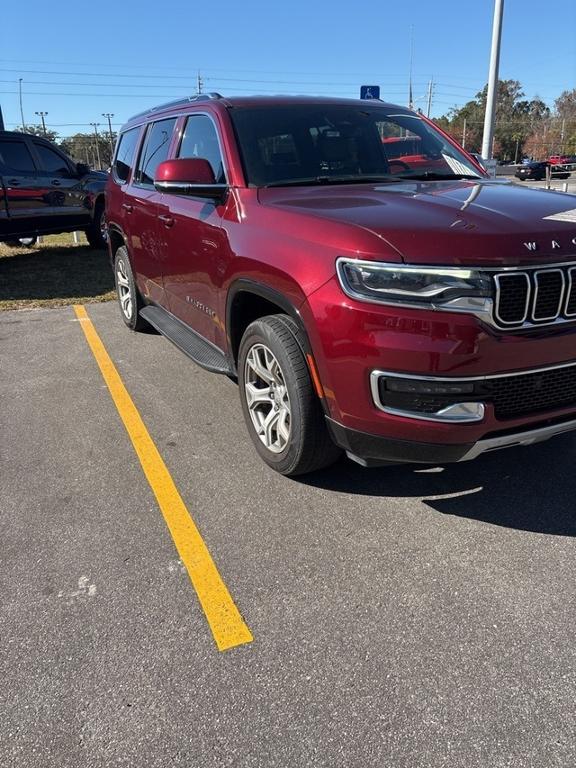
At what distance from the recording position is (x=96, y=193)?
11.8 metres

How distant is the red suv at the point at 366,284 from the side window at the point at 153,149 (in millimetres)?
476

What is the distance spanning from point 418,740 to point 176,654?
90cm

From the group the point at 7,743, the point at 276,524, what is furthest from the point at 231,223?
the point at 7,743

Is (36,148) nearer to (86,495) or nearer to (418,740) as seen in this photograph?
(86,495)

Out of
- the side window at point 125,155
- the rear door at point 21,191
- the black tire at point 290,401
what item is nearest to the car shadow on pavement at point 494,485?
the black tire at point 290,401

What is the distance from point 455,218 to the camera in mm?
2613

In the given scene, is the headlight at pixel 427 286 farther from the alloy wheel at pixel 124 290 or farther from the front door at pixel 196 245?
the alloy wheel at pixel 124 290

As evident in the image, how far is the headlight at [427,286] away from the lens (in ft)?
7.78

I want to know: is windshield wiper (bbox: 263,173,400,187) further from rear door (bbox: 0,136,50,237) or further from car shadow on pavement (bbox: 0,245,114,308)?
rear door (bbox: 0,136,50,237)

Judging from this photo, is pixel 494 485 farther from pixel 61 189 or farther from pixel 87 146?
pixel 87 146

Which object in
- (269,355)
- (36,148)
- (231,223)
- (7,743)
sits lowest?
(7,743)

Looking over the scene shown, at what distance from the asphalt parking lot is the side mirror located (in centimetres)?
154

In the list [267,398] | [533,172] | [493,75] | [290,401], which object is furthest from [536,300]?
[533,172]

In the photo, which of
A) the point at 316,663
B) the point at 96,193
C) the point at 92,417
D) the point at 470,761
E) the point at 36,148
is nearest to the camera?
the point at 470,761
